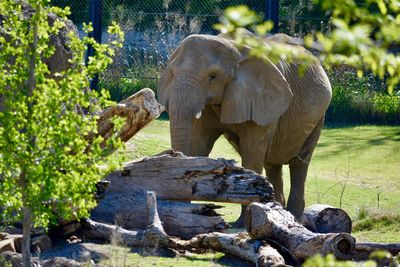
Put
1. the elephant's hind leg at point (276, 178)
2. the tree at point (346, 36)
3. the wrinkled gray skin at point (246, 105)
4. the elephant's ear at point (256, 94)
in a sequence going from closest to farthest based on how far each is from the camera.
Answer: the tree at point (346, 36), the wrinkled gray skin at point (246, 105), the elephant's ear at point (256, 94), the elephant's hind leg at point (276, 178)

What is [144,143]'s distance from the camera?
15.0 m

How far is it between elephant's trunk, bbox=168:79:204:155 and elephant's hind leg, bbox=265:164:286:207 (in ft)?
6.89

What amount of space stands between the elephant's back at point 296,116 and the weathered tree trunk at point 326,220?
3.52 m

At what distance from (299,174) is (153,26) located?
10.1 metres

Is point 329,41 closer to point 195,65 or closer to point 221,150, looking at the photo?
point 195,65

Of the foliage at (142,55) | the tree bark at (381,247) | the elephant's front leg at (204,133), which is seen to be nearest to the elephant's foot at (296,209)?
the elephant's front leg at (204,133)

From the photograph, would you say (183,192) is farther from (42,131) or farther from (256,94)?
(42,131)

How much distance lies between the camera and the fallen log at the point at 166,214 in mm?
8992

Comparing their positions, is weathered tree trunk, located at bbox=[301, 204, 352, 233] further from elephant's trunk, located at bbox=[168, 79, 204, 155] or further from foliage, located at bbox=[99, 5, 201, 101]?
foliage, located at bbox=[99, 5, 201, 101]

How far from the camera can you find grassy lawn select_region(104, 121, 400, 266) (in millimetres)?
10805

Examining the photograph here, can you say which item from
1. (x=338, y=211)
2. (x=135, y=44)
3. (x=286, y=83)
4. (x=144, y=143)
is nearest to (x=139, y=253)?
(x=338, y=211)

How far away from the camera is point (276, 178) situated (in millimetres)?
Result: 12906

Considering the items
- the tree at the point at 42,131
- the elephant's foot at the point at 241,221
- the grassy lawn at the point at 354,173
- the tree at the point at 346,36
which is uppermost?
the tree at the point at 346,36

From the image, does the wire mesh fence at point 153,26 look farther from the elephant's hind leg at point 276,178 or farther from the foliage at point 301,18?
the elephant's hind leg at point 276,178
